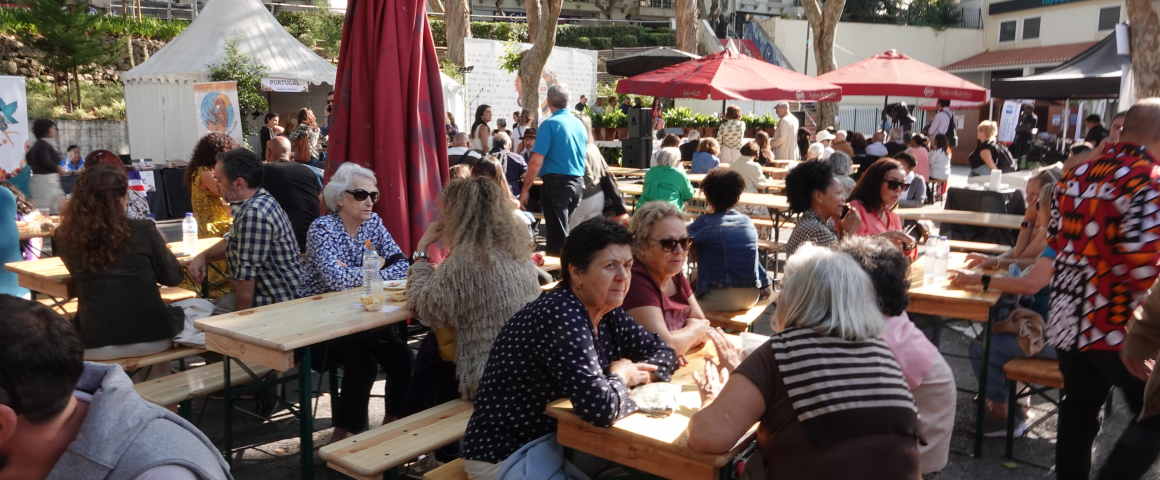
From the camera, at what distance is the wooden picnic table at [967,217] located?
6.53 meters

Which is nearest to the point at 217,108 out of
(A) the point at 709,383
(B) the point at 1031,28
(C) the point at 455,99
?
(C) the point at 455,99

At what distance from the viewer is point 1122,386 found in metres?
3.12

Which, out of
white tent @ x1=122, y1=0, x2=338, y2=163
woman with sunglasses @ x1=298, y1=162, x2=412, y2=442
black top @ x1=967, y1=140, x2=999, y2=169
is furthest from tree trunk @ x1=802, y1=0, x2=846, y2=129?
woman with sunglasses @ x1=298, y1=162, x2=412, y2=442

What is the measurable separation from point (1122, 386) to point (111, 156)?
6.26 meters

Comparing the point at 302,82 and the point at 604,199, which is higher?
the point at 302,82

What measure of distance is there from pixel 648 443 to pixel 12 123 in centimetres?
1224

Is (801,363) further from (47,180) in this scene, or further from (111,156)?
(47,180)

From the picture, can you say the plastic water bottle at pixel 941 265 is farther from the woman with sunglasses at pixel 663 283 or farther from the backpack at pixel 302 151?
the backpack at pixel 302 151

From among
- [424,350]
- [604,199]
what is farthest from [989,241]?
[424,350]

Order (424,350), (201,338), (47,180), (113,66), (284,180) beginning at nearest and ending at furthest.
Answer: (424,350) < (201,338) < (284,180) < (47,180) < (113,66)

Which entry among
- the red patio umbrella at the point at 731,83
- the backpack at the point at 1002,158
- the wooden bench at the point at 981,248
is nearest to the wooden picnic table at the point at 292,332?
the wooden bench at the point at 981,248

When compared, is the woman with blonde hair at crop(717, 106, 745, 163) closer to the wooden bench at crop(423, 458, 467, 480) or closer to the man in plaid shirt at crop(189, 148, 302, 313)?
the man in plaid shirt at crop(189, 148, 302, 313)

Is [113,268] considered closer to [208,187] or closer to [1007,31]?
[208,187]

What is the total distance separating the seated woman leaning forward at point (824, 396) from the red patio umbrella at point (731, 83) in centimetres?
766
